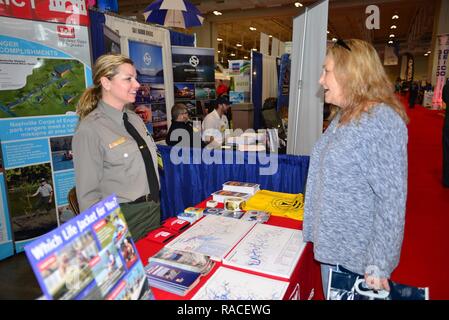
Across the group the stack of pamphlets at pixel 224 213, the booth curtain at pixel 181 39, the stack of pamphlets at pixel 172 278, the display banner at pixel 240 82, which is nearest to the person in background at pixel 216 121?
the booth curtain at pixel 181 39

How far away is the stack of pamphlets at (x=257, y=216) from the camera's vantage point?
1714 mm

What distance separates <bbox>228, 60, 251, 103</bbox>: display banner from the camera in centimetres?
877

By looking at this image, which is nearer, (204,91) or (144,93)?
(144,93)

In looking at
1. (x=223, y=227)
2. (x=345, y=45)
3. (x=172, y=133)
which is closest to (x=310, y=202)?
(x=223, y=227)

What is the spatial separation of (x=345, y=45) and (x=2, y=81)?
2586 mm

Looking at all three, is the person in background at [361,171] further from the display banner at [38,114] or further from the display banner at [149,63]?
the display banner at [149,63]

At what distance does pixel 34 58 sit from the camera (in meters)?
2.69

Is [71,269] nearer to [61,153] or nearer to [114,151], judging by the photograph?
[114,151]

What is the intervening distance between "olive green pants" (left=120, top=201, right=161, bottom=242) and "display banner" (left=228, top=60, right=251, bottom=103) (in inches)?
286

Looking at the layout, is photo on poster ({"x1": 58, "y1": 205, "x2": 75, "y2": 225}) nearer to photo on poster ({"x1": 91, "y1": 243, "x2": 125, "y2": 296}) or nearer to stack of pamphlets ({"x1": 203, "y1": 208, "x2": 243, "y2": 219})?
stack of pamphlets ({"x1": 203, "y1": 208, "x2": 243, "y2": 219})

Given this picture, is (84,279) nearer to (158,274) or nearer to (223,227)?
(158,274)

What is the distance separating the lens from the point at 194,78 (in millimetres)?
5457

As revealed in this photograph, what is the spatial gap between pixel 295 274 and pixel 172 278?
461 mm

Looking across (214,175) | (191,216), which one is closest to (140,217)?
(191,216)
